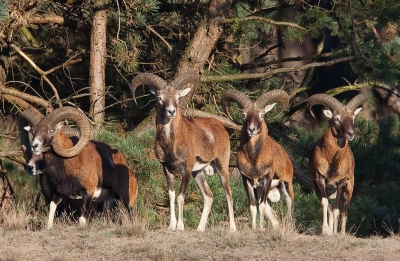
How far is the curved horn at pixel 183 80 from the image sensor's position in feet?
53.3

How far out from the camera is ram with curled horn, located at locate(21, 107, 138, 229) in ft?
53.7

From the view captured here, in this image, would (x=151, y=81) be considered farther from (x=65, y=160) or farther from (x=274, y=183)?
(x=274, y=183)

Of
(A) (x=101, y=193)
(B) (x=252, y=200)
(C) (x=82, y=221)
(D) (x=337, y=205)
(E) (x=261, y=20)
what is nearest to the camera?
(C) (x=82, y=221)

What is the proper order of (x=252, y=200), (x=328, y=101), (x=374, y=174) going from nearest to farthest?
1. (x=252, y=200)
2. (x=328, y=101)
3. (x=374, y=174)

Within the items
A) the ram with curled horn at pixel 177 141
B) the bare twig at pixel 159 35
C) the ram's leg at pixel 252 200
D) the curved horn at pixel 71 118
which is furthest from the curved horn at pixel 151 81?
the bare twig at pixel 159 35

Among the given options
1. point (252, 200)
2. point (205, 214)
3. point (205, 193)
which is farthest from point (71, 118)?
point (252, 200)

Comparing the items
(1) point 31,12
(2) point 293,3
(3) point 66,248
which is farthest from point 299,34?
(3) point 66,248

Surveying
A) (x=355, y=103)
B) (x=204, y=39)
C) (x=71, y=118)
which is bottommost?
(x=71, y=118)

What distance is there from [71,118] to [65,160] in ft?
2.31

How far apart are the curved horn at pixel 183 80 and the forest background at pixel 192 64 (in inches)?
104

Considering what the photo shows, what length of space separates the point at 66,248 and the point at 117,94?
29.0 feet

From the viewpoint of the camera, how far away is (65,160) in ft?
54.9

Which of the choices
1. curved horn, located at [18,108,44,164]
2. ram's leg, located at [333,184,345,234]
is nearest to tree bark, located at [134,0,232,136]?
curved horn, located at [18,108,44,164]

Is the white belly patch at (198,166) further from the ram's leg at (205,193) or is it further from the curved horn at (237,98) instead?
the curved horn at (237,98)
